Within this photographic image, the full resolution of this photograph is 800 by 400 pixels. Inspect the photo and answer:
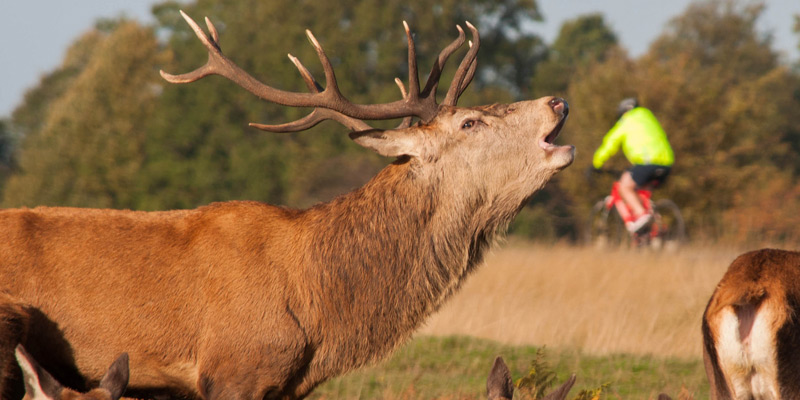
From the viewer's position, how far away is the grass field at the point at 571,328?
7875mm

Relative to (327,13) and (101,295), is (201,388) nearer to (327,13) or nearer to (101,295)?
(101,295)

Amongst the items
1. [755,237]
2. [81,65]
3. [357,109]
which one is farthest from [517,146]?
[81,65]

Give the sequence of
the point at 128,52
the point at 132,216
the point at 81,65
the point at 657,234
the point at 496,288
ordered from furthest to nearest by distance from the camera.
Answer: the point at 81,65 < the point at 128,52 < the point at 657,234 < the point at 496,288 < the point at 132,216

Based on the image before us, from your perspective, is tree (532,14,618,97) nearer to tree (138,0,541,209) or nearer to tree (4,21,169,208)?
tree (138,0,541,209)

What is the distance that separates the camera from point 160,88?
4791cm

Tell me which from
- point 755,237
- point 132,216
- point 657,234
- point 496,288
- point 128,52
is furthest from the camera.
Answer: point 128,52

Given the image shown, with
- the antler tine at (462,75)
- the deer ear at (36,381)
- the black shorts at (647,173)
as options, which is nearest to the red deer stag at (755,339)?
the antler tine at (462,75)

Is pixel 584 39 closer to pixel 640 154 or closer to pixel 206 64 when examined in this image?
pixel 640 154

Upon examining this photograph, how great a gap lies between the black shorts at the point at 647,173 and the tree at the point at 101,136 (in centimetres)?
3636

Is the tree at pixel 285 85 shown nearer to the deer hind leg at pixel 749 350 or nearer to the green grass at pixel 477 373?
the green grass at pixel 477 373

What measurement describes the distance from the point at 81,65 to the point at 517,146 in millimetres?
61493

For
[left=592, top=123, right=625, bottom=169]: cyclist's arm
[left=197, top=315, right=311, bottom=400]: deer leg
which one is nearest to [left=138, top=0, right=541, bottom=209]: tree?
[left=592, top=123, right=625, bottom=169]: cyclist's arm

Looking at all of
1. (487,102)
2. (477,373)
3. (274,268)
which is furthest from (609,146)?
(487,102)

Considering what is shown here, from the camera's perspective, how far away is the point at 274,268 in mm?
5168
